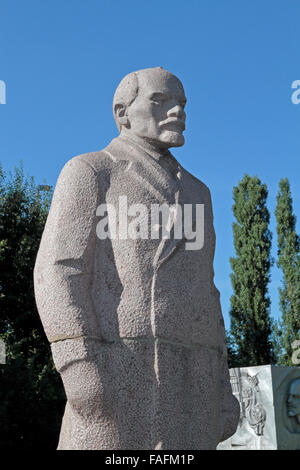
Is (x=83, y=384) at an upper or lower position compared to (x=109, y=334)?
lower

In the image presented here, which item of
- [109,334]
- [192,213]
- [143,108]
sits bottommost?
[109,334]

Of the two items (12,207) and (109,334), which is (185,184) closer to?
(109,334)

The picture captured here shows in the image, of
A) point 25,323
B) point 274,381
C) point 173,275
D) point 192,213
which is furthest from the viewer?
point 25,323

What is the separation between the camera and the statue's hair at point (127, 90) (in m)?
4.35

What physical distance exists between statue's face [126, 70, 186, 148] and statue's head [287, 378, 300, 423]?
8.50 metres

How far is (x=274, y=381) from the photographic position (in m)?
11.5

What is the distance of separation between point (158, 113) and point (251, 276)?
19.0 meters

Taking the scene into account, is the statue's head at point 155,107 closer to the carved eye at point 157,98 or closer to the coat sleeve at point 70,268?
the carved eye at point 157,98

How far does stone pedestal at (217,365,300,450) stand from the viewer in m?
11.2

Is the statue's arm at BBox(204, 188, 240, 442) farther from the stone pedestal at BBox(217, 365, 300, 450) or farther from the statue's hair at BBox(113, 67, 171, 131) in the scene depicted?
the stone pedestal at BBox(217, 365, 300, 450)

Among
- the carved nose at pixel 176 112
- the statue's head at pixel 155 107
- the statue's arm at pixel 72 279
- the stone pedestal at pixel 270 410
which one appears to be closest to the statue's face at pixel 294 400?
the stone pedestal at pixel 270 410

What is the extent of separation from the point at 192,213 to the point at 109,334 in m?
1.11

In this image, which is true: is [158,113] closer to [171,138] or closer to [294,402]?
[171,138]

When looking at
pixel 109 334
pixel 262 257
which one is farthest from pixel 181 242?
pixel 262 257
